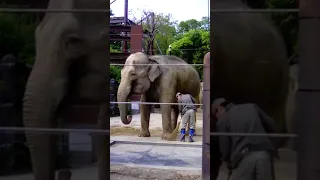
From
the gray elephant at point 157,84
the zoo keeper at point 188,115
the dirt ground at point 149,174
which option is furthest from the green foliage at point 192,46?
the dirt ground at point 149,174

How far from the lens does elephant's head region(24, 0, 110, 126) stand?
95.0 inches

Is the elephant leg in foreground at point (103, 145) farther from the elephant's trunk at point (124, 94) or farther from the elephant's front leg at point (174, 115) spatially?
the elephant's front leg at point (174, 115)

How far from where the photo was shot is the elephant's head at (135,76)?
8.80 m

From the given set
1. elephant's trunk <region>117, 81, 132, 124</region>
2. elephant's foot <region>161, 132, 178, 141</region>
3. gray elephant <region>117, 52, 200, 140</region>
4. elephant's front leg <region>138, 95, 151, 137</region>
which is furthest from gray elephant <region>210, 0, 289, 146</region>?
elephant's front leg <region>138, 95, 151, 137</region>

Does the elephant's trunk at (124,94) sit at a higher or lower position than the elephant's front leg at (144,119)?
higher

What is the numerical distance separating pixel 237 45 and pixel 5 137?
165cm

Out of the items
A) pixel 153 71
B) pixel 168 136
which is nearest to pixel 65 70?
pixel 153 71

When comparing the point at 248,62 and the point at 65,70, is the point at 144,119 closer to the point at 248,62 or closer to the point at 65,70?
the point at 65,70

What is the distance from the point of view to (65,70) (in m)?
2.43

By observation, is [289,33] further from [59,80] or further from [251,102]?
[59,80]

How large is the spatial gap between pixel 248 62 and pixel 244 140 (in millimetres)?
472

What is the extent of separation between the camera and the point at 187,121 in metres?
8.75

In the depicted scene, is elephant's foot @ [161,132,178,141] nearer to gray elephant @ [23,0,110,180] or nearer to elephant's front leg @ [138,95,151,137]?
elephant's front leg @ [138,95,151,137]

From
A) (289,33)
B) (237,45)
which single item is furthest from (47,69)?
(289,33)
